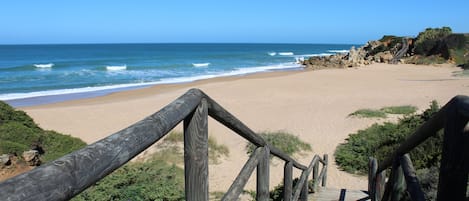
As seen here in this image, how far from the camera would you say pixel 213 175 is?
8.55 metres

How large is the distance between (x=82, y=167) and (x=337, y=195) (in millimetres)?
5845

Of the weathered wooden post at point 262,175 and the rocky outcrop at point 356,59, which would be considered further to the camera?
the rocky outcrop at point 356,59

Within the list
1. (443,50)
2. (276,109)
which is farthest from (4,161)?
(443,50)

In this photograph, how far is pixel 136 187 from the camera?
5.46 meters

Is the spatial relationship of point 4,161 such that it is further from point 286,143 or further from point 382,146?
point 382,146

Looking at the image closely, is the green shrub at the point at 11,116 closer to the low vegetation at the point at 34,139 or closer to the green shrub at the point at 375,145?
the low vegetation at the point at 34,139

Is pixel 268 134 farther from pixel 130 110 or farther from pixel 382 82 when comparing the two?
pixel 382 82

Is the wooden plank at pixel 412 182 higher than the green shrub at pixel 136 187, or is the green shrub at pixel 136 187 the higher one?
the wooden plank at pixel 412 182

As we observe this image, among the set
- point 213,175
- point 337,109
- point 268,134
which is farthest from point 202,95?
point 337,109

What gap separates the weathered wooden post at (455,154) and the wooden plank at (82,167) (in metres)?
1.22

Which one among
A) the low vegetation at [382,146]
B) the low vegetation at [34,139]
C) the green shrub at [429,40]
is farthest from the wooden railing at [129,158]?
the green shrub at [429,40]

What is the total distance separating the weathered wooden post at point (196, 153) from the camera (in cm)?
158

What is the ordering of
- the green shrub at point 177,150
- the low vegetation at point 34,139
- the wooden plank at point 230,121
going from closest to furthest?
the wooden plank at point 230,121
the low vegetation at point 34,139
the green shrub at point 177,150

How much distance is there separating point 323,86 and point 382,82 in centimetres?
409
